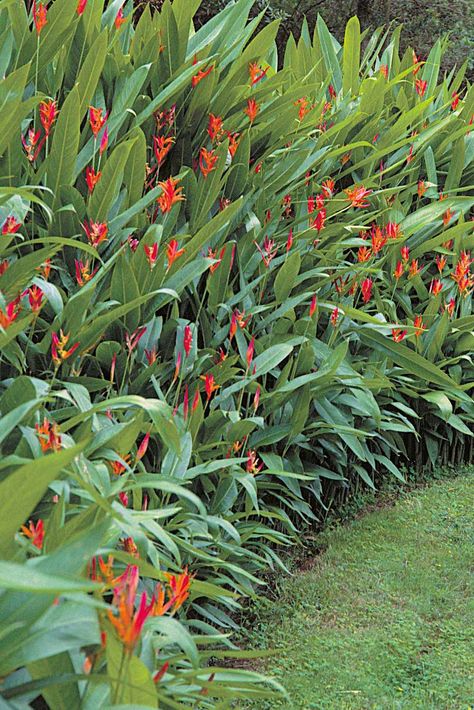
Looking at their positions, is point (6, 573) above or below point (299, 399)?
above

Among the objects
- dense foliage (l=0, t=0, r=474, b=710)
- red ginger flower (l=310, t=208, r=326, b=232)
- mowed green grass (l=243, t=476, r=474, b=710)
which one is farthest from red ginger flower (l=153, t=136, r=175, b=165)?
mowed green grass (l=243, t=476, r=474, b=710)

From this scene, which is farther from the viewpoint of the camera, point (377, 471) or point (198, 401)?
point (377, 471)

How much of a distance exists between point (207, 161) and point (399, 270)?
959 mm

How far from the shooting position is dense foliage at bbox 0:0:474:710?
208 cm

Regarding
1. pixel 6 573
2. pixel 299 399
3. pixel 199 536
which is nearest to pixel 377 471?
pixel 299 399

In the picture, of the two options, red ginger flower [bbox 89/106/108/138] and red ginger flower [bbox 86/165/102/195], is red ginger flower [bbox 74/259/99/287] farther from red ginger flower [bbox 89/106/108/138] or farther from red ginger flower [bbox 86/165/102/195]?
red ginger flower [bbox 89/106/108/138]

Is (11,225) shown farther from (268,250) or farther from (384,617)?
(384,617)

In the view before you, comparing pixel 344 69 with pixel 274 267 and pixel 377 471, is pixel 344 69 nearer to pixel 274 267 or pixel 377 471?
pixel 274 267

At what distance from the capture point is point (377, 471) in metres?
3.64

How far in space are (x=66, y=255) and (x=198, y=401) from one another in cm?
59

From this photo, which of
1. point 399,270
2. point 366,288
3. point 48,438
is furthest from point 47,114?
point 399,270

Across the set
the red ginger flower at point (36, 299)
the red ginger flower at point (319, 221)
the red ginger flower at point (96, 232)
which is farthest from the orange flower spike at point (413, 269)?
the red ginger flower at point (36, 299)

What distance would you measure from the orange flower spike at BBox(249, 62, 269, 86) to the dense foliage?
2cm

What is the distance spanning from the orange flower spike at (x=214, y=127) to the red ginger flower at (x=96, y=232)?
0.60 metres
